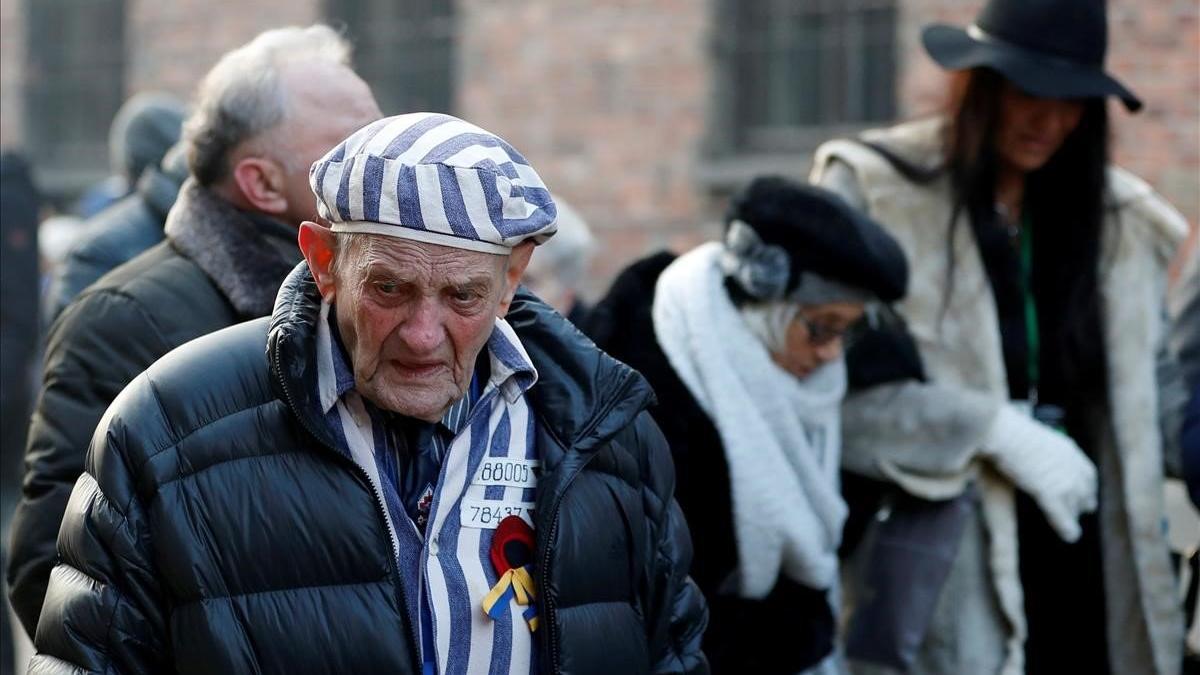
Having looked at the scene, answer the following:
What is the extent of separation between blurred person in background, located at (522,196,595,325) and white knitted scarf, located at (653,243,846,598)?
177 centimetres

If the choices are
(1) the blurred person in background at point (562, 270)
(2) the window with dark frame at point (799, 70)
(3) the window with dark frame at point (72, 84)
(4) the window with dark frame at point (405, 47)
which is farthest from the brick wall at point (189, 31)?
(1) the blurred person in background at point (562, 270)

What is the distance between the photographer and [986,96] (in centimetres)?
398

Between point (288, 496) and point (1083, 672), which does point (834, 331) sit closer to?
point (1083, 672)

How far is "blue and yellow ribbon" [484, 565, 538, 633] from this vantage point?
2211 mm

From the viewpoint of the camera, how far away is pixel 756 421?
338 cm

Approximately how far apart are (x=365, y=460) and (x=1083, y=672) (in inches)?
94.9

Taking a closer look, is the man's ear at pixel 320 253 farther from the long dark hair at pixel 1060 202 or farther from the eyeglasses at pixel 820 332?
the long dark hair at pixel 1060 202

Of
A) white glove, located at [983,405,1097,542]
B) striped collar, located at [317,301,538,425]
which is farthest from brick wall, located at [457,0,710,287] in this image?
striped collar, located at [317,301,538,425]

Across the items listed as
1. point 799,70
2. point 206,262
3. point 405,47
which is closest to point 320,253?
point 206,262

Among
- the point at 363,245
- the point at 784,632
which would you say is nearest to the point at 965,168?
the point at 784,632

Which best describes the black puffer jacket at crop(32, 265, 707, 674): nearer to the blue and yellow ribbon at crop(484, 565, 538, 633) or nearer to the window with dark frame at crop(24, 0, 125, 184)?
the blue and yellow ribbon at crop(484, 565, 538, 633)

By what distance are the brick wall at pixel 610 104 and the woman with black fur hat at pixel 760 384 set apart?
4867 millimetres

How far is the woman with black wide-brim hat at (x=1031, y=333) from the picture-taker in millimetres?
3797

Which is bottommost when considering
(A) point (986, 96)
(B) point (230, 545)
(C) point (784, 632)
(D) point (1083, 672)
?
(D) point (1083, 672)
